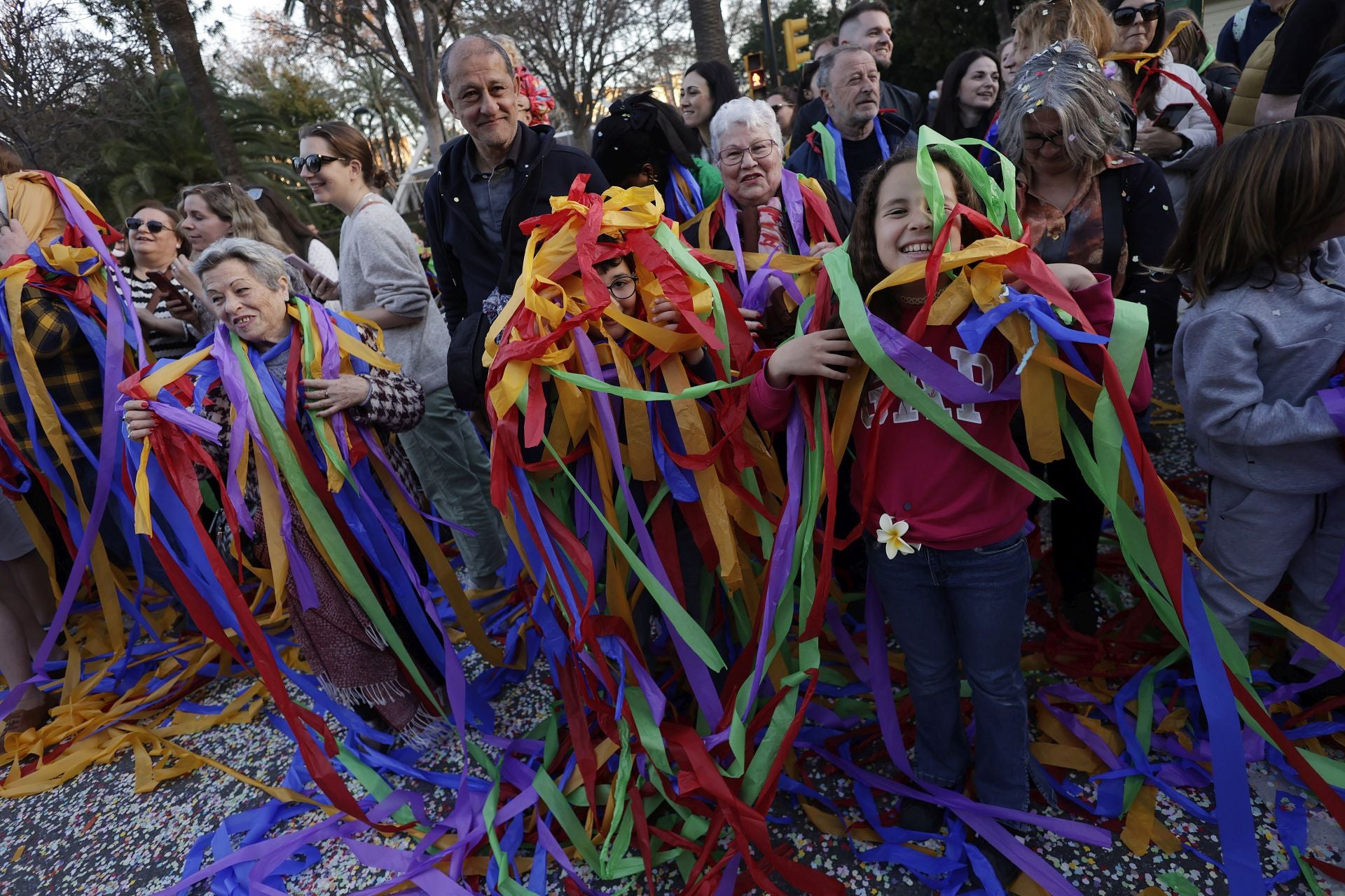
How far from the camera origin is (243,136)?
38.5 ft

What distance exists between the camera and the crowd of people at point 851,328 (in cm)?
164

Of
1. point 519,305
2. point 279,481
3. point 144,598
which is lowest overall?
point 144,598

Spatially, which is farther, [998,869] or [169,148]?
[169,148]

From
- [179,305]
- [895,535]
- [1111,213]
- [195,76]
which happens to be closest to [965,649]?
[895,535]

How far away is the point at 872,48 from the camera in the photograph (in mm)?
3562

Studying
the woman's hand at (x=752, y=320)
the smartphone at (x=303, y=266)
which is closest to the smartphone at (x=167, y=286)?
the smartphone at (x=303, y=266)

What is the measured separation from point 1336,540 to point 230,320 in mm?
3214

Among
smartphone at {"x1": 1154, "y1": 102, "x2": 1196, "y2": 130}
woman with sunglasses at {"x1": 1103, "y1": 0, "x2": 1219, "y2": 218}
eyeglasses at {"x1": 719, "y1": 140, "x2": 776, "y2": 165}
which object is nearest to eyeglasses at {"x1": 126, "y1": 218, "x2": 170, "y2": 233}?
eyeglasses at {"x1": 719, "y1": 140, "x2": 776, "y2": 165}

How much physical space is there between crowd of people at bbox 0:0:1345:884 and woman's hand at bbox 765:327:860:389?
0.04 ft

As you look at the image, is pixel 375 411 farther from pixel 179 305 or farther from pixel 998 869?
pixel 998 869

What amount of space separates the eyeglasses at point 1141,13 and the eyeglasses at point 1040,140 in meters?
1.37

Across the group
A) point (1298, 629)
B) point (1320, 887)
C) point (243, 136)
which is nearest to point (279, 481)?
point (1298, 629)

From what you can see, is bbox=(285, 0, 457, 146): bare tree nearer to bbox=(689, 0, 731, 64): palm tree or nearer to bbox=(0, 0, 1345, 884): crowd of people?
bbox=(689, 0, 731, 64): palm tree

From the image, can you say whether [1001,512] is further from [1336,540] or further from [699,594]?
[1336,540]
